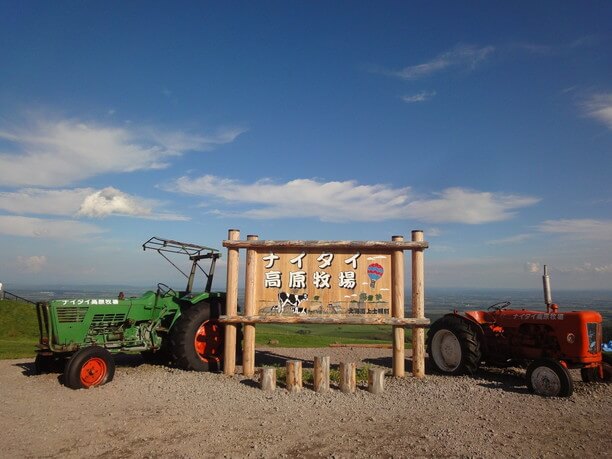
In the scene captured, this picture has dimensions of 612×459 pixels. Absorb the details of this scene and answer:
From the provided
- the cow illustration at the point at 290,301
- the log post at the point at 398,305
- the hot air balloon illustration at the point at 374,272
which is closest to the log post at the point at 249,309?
the cow illustration at the point at 290,301

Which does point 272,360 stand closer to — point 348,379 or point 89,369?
point 348,379

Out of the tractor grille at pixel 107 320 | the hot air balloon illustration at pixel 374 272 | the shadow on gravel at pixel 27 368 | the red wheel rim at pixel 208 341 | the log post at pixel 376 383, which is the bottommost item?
the shadow on gravel at pixel 27 368

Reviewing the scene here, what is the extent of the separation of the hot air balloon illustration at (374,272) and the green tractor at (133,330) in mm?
3652

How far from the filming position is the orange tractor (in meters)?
7.82

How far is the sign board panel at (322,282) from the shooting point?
32.0ft

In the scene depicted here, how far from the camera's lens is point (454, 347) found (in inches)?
386

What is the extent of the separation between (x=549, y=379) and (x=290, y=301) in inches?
205

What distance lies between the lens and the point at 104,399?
7.37 meters

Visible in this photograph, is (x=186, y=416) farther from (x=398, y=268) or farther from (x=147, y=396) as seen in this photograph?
(x=398, y=268)

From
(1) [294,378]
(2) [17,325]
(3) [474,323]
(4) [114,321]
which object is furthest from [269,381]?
(2) [17,325]

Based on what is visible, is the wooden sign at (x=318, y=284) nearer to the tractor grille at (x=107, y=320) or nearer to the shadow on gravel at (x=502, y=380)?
the shadow on gravel at (x=502, y=380)

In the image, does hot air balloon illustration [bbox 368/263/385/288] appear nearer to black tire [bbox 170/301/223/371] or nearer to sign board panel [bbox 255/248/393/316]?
sign board panel [bbox 255/248/393/316]

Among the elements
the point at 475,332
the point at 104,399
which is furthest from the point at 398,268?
the point at 104,399

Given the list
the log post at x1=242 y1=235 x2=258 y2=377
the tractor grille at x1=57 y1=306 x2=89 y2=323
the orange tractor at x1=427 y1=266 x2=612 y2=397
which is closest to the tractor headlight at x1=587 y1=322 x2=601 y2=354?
the orange tractor at x1=427 y1=266 x2=612 y2=397
